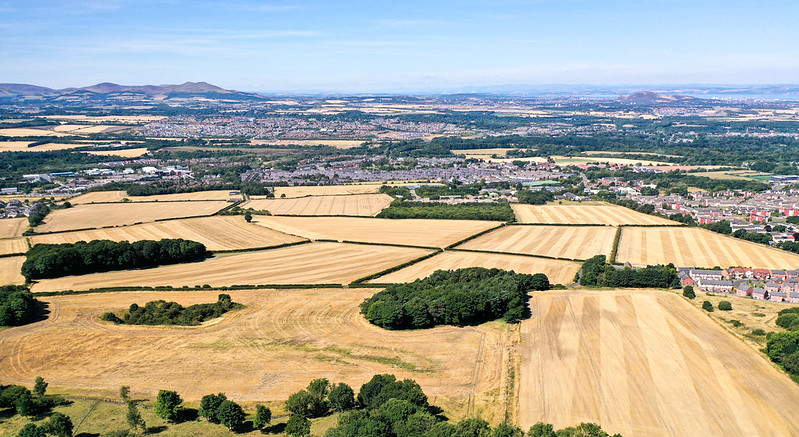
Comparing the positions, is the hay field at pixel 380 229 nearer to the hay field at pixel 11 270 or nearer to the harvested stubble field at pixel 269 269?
the harvested stubble field at pixel 269 269

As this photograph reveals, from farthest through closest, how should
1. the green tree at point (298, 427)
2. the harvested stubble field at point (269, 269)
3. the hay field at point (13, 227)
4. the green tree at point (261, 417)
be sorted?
1. the hay field at point (13, 227)
2. the harvested stubble field at point (269, 269)
3. the green tree at point (261, 417)
4. the green tree at point (298, 427)

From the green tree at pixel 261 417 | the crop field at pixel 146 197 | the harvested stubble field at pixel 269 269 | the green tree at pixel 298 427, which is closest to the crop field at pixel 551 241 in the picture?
the harvested stubble field at pixel 269 269

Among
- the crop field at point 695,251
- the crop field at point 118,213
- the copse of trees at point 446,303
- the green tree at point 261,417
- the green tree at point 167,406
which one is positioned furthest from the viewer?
the crop field at point 118,213

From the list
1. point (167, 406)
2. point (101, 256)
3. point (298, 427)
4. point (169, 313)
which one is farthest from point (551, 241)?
point (167, 406)

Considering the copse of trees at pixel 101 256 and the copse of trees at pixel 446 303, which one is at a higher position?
the copse of trees at pixel 101 256

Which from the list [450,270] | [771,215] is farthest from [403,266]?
[771,215]

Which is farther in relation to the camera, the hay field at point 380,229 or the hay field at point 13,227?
the hay field at point 13,227

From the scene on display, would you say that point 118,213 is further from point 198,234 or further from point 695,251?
point 695,251

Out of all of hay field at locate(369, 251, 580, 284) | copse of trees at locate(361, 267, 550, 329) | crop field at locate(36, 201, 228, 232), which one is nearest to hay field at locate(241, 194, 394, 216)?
crop field at locate(36, 201, 228, 232)
